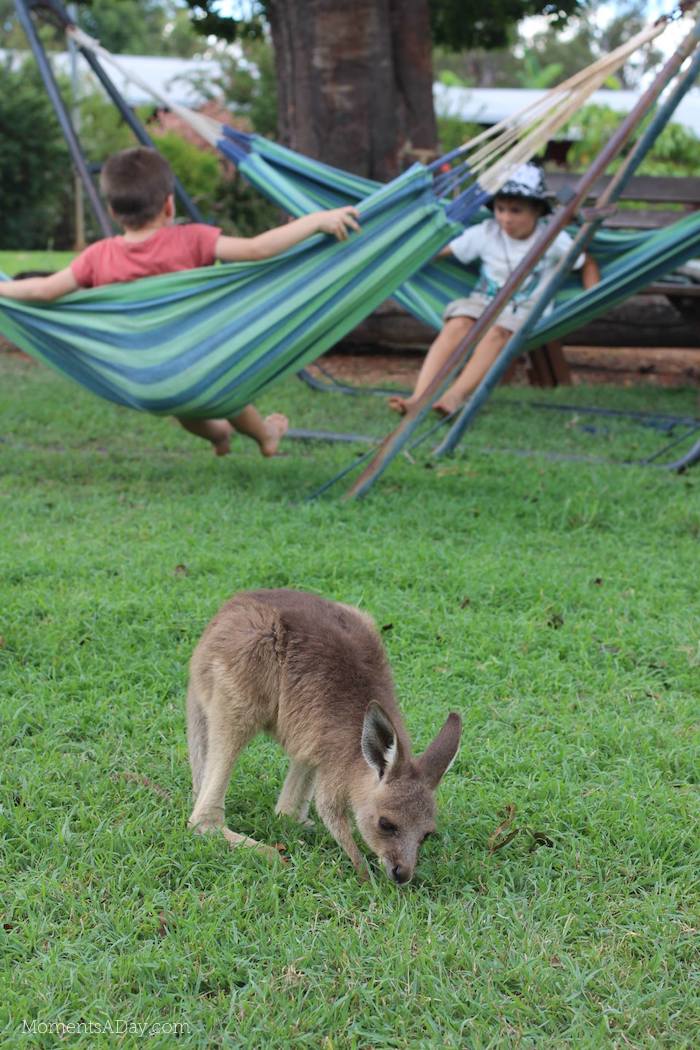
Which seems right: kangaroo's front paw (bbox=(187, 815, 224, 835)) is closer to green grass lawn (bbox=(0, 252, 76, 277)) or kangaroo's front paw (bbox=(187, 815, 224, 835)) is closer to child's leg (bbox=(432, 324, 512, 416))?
child's leg (bbox=(432, 324, 512, 416))

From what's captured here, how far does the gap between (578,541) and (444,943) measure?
2.65 metres

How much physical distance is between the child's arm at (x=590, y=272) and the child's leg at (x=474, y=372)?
0.49 m

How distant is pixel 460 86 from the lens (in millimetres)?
26266

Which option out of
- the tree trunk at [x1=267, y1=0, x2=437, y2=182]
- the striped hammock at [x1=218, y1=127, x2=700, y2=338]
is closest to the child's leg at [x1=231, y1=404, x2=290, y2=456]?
the striped hammock at [x1=218, y1=127, x2=700, y2=338]

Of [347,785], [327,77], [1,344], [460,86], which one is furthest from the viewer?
[460,86]

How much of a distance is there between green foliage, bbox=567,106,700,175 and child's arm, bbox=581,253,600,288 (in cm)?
1309

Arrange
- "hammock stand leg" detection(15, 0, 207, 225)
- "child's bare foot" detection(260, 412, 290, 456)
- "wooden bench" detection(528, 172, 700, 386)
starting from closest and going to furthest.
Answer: "child's bare foot" detection(260, 412, 290, 456), "hammock stand leg" detection(15, 0, 207, 225), "wooden bench" detection(528, 172, 700, 386)

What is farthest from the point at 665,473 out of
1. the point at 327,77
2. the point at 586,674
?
the point at 327,77

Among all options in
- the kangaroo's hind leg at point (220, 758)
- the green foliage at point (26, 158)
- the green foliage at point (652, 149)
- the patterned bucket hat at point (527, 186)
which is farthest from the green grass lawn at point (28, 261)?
the kangaroo's hind leg at point (220, 758)

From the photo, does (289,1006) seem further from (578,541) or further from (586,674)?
(578,541)

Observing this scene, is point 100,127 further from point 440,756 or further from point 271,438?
→ point 440,756

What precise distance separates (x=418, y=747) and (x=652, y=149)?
18926 mm

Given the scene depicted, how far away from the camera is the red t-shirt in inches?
194

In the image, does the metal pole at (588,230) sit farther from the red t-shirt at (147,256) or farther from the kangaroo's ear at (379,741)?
the kangaroo's ear at (379,741)
